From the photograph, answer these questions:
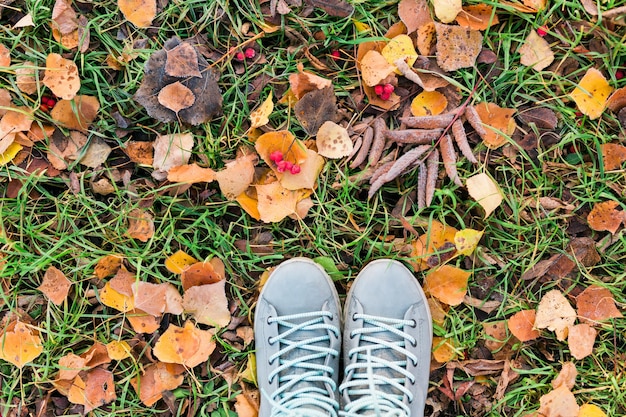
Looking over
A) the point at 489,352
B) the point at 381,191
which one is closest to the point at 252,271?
the point at 381,191

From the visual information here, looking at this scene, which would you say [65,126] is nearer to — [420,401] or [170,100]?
[170,100]

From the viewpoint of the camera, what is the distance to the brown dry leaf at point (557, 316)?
1.79 m

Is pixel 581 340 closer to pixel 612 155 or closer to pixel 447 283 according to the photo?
pixel 447 283

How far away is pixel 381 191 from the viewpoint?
1.81 metres

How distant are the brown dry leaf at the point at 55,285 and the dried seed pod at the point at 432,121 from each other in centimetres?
143

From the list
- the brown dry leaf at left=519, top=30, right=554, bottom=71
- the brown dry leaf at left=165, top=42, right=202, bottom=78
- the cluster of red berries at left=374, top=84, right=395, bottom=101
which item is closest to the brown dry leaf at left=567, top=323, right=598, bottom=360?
the brown dry leaf at left=519, top=30, right=554, bottom=71

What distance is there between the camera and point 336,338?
1.87m

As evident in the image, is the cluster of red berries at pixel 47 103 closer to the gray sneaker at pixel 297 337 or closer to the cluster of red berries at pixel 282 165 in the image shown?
the cluster of red berries at pixel 282 165

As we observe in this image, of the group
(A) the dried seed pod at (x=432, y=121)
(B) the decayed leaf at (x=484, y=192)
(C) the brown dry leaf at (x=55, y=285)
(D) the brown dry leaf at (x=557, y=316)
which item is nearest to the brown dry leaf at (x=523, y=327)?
(D) the brown dry leaf at (x=557, y=316)

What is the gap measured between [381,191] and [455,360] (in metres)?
0.72

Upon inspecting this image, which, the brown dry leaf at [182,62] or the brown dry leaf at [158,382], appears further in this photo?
the brown dry leaf at [158,382]

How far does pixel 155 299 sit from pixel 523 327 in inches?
54.7

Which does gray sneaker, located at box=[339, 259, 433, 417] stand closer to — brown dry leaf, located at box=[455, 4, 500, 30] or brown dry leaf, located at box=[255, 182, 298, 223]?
brown dry leaf, located at box=[255, 182, 298, 223]

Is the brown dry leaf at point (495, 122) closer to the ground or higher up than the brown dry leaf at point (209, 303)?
higher up
